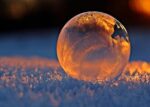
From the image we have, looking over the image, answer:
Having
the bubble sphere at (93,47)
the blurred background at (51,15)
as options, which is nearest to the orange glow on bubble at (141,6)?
the blurred background at (51,15)

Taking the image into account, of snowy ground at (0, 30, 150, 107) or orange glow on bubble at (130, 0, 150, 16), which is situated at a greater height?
orange glow on bubble at (130, 0, 150, 16)

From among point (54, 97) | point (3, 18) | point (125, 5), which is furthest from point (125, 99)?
point (125, 5)

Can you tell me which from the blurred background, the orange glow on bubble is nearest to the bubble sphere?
the blurred background

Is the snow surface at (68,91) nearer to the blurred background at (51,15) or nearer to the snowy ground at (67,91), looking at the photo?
the snowy ground at (67,91)

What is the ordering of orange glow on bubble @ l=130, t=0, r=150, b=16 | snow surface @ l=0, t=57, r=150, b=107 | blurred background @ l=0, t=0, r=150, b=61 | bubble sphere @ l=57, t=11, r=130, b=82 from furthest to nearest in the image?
orange glow on bubble @ l=130, t=0, r=150, b=16, blurred background @ l=0, t=0, r=150, b=61, bubble sphere @ l=57, t=11, r=130, b=82, snow surface @ l=0, t=57, r=150, b=107

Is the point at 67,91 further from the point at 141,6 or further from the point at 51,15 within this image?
the point at 141,6

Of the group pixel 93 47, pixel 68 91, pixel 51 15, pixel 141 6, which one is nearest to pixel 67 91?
pixel 68 91

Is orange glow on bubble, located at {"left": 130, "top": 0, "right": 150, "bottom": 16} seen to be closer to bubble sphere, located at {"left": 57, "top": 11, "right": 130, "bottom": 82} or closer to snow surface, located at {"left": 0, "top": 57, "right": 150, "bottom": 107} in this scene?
snow surface, located at {"left": 0, "top": 57, "right": 150, "bottom": 107}
